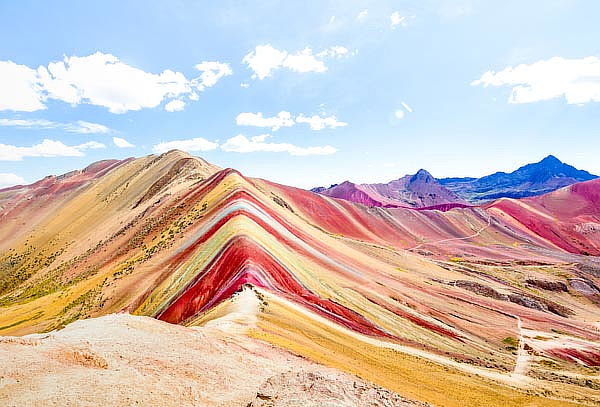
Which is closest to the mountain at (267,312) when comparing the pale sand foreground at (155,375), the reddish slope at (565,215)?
the pale sand foreground at (155,375)

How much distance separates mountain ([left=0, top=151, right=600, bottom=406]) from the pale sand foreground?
0.23 ft

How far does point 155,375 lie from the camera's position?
40.5 ft

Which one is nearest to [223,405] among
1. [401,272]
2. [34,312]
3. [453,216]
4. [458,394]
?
[458,394]

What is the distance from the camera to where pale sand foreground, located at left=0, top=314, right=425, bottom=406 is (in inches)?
417

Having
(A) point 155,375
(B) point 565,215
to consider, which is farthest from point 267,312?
(B) point 565,215

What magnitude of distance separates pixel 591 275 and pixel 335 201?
213 ft

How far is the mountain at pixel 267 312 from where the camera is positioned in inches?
513

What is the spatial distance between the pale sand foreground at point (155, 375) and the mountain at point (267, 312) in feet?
0.23

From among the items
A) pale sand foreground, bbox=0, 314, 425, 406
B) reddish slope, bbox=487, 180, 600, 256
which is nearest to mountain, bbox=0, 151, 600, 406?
pale sand foreground, bbox=0, 314, 425, 406

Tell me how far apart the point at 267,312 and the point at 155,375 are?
11665 millimetres

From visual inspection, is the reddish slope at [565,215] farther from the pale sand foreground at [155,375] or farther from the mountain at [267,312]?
the pale sand foreground at [155,375]

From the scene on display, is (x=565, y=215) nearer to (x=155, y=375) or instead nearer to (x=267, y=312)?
(x=267, y=312)

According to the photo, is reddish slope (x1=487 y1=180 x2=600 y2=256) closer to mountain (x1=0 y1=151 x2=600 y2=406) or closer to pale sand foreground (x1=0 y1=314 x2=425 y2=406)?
mountain (x1=0 y1=151 x2=600 y2=406)

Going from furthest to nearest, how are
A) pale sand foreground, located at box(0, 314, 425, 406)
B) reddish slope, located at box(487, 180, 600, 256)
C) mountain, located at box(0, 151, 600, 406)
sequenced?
reddish slope, located at box(487, 180, 600, 256) → mountain, located at box(0, 151, 600, 406) → pale sand foreground, located at box(0, 314, 425, 406)
